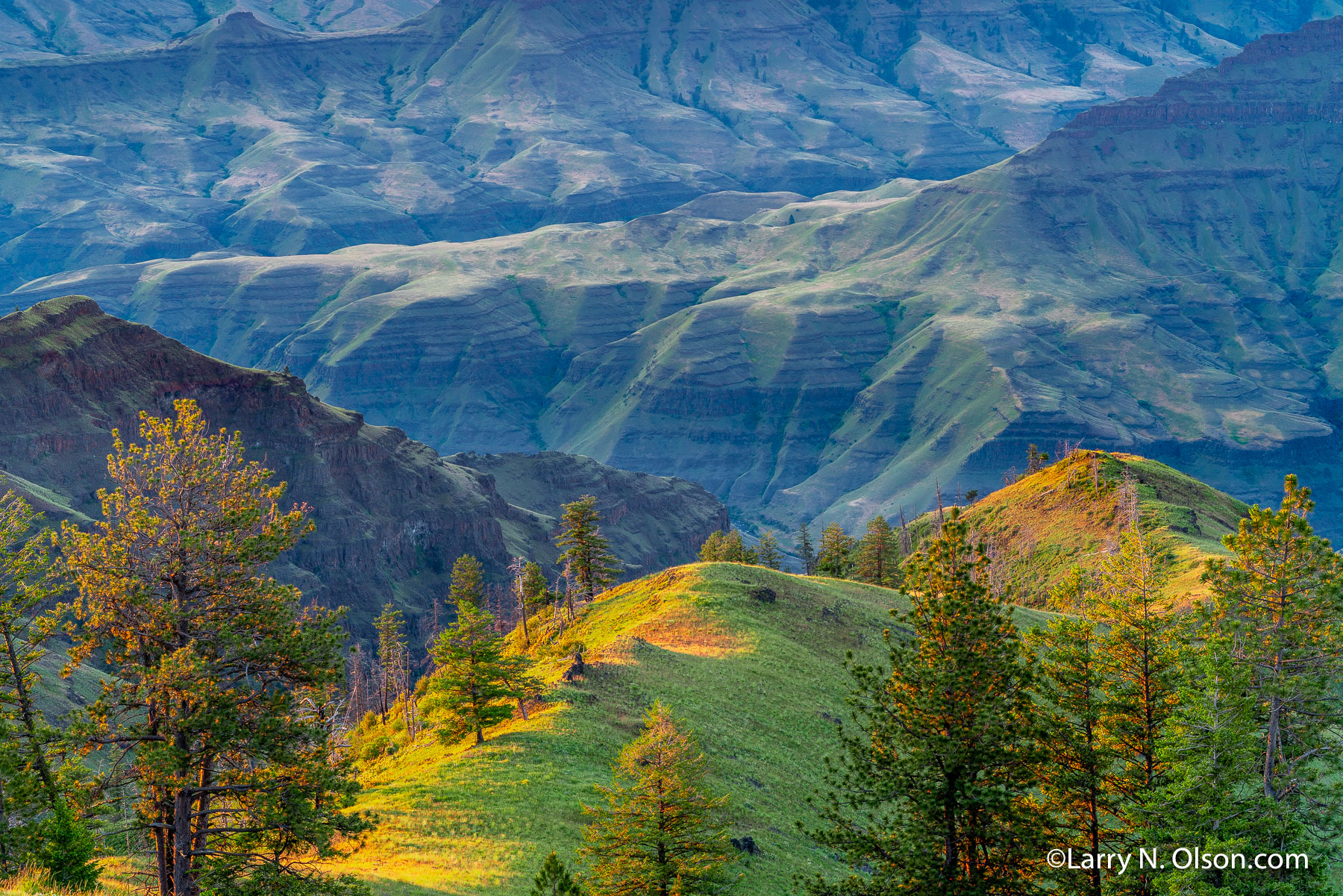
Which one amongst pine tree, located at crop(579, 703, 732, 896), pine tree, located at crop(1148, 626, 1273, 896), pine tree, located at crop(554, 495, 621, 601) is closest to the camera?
pine tree, located at crop(1148, 626, 1273, 896)

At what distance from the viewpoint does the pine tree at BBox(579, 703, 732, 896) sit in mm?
39062

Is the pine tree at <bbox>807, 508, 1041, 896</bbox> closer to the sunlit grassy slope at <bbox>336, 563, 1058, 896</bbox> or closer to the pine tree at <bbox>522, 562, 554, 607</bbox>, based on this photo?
the sunlit grassy slope at <bbox>336, 563, 1058, 896</bbox>

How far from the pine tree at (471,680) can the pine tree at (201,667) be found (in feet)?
87.1

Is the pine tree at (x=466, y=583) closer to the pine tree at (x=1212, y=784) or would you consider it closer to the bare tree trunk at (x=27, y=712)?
the bare tree trunk at (x=27, y=712)

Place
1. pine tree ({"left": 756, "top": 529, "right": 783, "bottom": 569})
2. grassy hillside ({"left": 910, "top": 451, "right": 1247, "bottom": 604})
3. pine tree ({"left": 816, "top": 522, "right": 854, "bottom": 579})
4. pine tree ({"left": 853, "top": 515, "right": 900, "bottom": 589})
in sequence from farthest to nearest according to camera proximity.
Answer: pine tree ({"left": 756, "top": 529, "right": 783, "bottom": 569}) → pine tree ({"left": 816, "top": 522, "right": 854, "bottom": 579}) → pine tree ({"left": 853, "top": 515, "right": 900, "bottom": 589}) → grassy hillside ({"left": 910, "top": 451, "right": 1247, "bottom": 604})

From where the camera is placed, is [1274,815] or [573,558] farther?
[573,558]

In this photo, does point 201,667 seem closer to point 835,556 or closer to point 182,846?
point 182,846

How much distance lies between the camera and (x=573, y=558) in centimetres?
10831

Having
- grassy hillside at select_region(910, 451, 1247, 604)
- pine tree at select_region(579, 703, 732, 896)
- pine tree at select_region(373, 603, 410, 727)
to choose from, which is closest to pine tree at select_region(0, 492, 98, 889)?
pine tree at select_region(579, 703, 732, 896)

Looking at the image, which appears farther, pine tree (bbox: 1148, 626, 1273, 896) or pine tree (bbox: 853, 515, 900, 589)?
pine tree (bbox: 853, 515, 900, 589)

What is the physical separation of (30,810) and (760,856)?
30.4 metres

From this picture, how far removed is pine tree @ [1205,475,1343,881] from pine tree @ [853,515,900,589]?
4099 inches

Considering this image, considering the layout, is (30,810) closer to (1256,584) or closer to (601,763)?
(601,763)

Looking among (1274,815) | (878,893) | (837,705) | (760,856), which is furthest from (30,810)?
(837,705)
